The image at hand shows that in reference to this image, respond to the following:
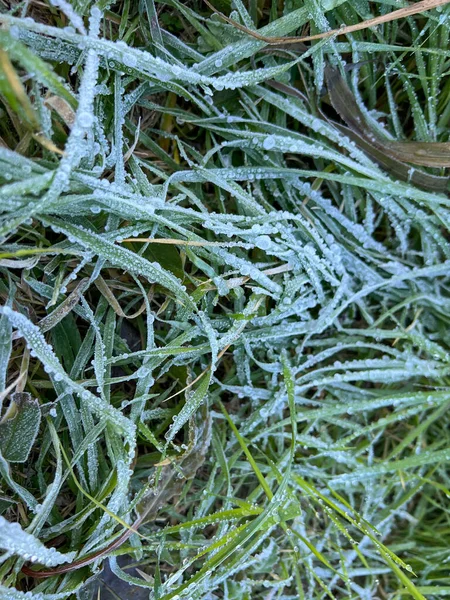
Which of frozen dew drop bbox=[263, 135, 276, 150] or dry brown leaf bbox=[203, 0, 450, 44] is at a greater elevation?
dry brown leaf bbox=[203, 0, 450, 44]

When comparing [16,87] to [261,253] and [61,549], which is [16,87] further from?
[61,549]

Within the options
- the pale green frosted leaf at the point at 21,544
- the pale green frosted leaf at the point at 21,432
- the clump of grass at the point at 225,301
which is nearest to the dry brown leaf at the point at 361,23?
the clump of grass at the point at 225,301

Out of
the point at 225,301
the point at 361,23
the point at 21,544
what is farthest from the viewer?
the point at 225,301

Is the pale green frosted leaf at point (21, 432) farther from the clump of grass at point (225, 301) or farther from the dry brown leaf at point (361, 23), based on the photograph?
the dry brown leaf at point (361, 23)

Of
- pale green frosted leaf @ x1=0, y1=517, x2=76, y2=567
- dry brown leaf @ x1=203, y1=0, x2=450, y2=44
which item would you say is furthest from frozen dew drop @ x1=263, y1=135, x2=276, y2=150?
pale green frosted leaf @ x1=0, y1=517, x2=76, y2=567

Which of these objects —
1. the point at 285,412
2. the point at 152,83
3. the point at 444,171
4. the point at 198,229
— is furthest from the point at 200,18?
the point at 285,412

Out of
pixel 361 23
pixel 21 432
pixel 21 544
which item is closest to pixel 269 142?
pixel 361 23

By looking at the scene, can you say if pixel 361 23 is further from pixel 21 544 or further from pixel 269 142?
pixel 21 544

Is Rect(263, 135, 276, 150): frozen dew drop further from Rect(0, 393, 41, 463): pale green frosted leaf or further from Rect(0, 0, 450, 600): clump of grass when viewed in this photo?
Rect(0, 393, 41, 463): pale green frosted leaf
